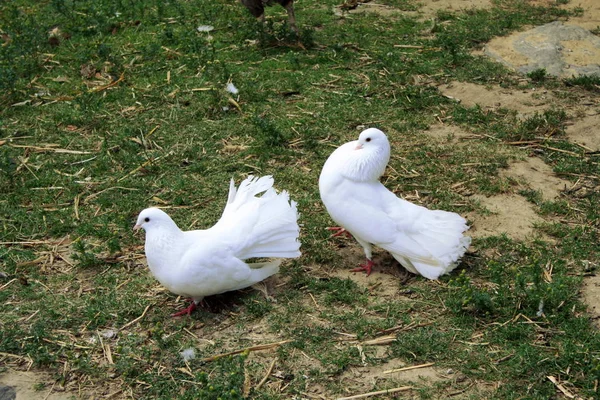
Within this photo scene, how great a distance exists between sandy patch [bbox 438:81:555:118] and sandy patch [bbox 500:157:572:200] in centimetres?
82

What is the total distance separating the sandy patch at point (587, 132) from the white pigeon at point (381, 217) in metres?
2.08

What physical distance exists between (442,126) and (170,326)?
323 centimetres

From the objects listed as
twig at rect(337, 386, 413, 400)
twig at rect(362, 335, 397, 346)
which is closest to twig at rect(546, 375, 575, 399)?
twig at rect(337, 386, 413, 400)

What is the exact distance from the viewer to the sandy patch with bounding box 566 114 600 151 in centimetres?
629

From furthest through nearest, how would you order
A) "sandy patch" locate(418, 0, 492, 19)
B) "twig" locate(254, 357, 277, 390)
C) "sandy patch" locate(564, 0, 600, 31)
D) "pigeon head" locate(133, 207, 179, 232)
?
1. "sandy patch" locate(418, 0, 492, 19)
2. "sandy patch" locate(564, 0, 600, 31)
3. "pigeon head" locate(133, 207, 179, 232)
4. "twig" locate(254, 357, 277, 390)

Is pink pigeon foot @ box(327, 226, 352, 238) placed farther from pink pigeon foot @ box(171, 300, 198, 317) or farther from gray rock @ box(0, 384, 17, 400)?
gray rock @ box(0, 384, 17, 400)

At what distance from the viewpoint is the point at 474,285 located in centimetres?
467

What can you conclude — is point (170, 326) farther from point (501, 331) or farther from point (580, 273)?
point (580, 273)

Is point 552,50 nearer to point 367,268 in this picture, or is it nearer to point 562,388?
point 367,268

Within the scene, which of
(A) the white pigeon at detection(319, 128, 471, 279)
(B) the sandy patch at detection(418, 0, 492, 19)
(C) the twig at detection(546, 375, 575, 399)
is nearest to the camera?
(C) the twig at detection(546, 375, 575, 399)

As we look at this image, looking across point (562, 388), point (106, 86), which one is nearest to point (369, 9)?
point (106, 86)

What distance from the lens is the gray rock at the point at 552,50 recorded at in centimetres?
749

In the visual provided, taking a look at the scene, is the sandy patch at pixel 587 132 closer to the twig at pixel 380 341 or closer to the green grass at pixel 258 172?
the green grass at pixel 258 172

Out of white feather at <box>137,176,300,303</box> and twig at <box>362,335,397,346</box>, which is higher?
white feather at <box>137,176,300,303</box>
